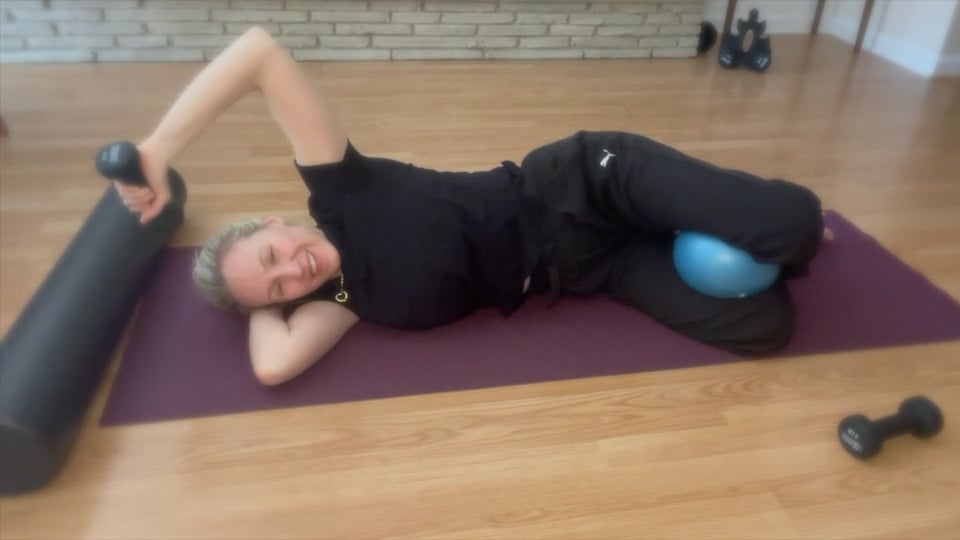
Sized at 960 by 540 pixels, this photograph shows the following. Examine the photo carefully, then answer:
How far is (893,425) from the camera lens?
4.68ft

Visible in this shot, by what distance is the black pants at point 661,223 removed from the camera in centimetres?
153

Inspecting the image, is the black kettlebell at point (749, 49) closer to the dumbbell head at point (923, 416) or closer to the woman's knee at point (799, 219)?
the woman's knee at point (799, 219)

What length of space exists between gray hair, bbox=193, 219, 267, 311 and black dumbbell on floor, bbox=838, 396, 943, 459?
1212 millimetres

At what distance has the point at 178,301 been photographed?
5.78ft

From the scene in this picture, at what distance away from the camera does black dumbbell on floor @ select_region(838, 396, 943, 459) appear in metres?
1.39

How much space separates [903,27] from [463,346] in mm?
3241

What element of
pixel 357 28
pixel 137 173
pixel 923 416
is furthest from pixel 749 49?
pixel 137 173

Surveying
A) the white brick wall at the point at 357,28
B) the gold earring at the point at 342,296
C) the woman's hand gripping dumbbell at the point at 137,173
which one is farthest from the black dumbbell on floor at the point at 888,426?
the white brick wall at the point at 357,28

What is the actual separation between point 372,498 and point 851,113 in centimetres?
269

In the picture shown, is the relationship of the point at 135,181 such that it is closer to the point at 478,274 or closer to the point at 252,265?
the point at 252,265

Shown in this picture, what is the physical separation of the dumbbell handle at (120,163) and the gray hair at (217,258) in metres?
0.26

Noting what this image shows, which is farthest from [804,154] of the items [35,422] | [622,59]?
[35,422]

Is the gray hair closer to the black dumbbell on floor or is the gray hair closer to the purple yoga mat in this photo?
the purple yoga mat

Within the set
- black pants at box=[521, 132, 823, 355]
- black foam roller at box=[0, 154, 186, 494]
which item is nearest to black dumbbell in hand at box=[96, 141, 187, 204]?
black foam roller at box=[0, 154, 186, 494]
